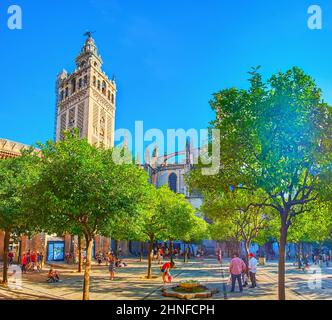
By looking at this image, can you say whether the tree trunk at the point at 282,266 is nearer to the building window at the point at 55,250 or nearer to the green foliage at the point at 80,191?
the green foliage at the point at 80,191

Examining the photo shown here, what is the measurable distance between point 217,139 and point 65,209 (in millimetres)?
6829

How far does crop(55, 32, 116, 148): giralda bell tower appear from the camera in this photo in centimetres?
6109

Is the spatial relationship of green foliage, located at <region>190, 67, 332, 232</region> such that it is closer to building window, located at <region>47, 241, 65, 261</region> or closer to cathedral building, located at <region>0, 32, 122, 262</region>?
building window, located at <region>47, 241, 65, 261</region>

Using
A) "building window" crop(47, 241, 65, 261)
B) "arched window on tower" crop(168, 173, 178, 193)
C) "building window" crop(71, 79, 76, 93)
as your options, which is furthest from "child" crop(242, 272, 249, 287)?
"arched window on tower" crop(168, 173, 178, 193)

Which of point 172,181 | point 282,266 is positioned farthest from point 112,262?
point 172,181

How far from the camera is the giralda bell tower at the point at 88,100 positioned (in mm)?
61094

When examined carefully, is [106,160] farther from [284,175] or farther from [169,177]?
[169,177]

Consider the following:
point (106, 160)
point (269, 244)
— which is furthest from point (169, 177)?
point (106, 160)

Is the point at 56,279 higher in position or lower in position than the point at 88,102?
lower

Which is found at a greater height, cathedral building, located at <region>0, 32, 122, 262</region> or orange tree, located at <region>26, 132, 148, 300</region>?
cathedral building, located at <region>0, 32, 122, 262</region>

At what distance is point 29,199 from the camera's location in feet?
50.1

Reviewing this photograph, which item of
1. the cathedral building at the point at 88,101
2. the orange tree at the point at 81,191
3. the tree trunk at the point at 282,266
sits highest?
Result: the cathedral building at the point at 88,101

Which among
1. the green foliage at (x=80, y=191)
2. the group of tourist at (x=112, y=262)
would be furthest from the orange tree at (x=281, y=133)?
the group of tourist at (x=112, y=262)

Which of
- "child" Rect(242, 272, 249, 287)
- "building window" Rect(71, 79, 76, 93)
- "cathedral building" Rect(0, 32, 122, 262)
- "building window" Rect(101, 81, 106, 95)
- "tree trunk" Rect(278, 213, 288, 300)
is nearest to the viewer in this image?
"tree trunk" Rect(278, 213, 288, 300)
